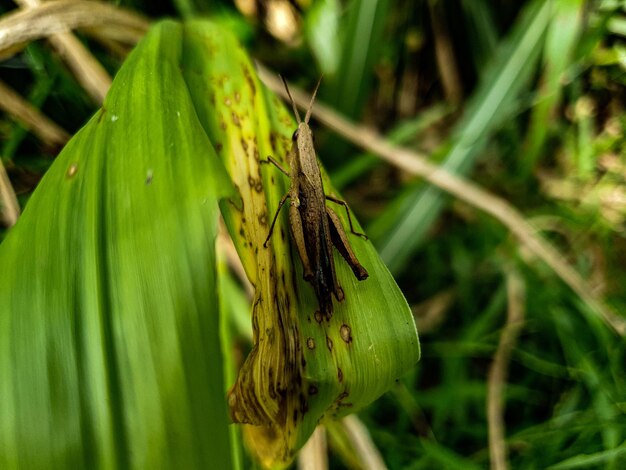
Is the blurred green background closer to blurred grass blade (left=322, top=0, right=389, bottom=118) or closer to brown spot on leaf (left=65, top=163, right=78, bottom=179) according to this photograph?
blurred grass blade (left=322, top=0, right=389, bottom=118)

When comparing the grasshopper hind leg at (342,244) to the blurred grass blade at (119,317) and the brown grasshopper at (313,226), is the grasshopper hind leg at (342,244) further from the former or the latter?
the blurred grass blade at (119,317)

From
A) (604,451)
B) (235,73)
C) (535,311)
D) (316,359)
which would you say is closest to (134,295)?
(316,359)

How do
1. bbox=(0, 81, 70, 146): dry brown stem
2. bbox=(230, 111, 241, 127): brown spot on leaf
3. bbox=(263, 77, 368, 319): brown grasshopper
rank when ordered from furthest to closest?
bbox=(0, 81, 70, 146): dry brown stem < bbox=(230, 111, 241, 127): brown spot on leaf < bbox=(263, 77, 368, 319): brown grasshopper

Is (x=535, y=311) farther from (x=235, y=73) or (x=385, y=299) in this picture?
(x=235, y=73)

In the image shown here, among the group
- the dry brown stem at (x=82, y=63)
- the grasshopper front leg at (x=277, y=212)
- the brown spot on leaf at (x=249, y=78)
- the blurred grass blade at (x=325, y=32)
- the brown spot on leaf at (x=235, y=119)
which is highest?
the blurred grass blade at (x=325, y=32)

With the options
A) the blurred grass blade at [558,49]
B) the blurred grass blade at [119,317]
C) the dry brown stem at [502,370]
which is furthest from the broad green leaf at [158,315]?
the blurred grass blade at [558,49]

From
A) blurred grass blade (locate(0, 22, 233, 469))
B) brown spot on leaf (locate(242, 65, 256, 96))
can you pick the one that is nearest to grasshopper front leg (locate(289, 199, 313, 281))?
blurred grass blade (locate(0, 22, 233, 469))

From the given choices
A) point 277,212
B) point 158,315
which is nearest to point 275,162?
point 277,212

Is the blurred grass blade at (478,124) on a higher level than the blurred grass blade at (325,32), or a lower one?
lower
